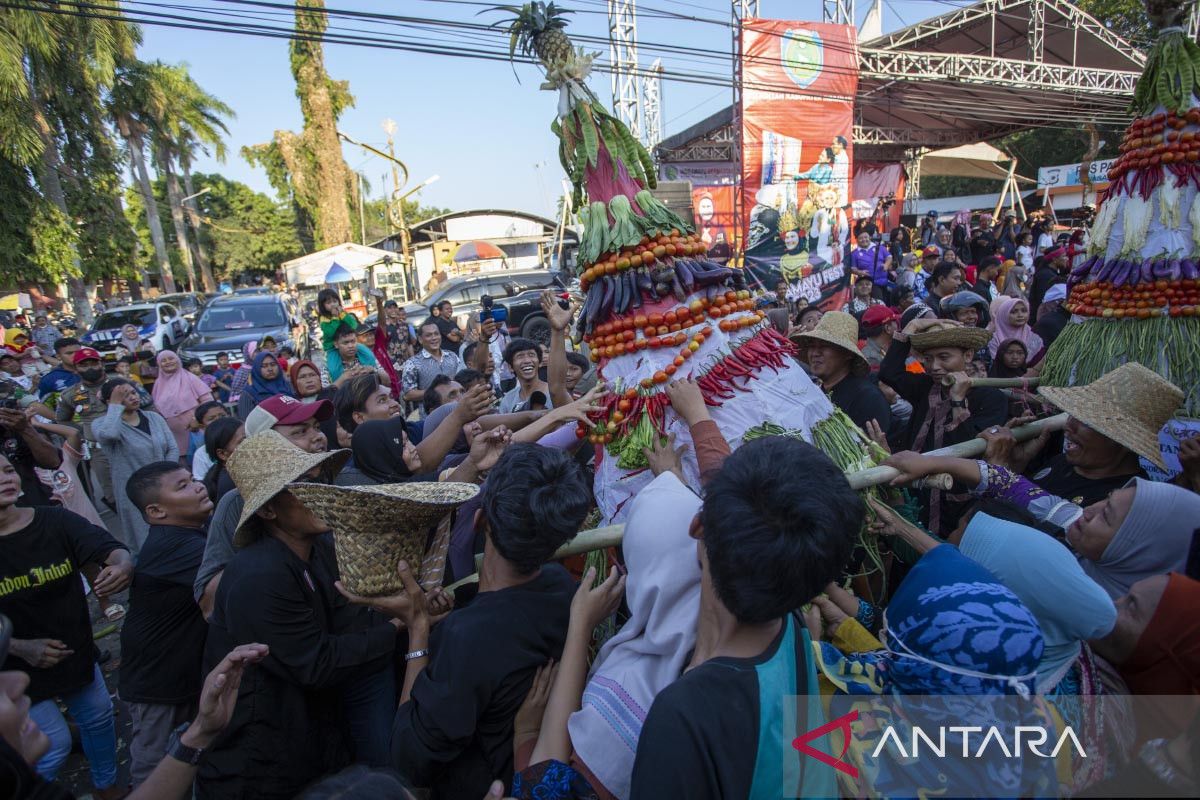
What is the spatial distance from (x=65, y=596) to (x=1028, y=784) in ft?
11.9

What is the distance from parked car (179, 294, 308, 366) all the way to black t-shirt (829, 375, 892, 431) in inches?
407

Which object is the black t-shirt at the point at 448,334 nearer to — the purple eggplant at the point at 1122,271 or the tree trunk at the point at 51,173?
the purple eggplant at the point at 1122,271

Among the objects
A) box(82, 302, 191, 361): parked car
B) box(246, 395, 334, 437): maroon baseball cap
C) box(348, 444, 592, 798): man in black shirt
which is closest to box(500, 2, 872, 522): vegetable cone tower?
box(348, 444, 592, 798): man in black shirt

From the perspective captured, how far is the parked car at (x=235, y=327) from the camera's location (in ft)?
38.4

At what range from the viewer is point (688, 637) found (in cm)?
147

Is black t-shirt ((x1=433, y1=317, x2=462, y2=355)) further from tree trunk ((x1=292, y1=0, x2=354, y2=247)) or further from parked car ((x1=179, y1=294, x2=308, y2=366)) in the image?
tree trunk ((x1=292, y1=0, x2=354, y2=247))

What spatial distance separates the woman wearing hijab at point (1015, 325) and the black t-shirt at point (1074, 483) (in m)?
2.50

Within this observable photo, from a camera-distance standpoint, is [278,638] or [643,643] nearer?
[643,643]

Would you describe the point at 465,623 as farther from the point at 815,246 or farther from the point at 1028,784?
→ the point at 815,246

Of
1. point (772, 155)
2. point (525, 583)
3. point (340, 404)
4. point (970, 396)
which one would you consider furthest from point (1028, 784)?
point (772, 155)

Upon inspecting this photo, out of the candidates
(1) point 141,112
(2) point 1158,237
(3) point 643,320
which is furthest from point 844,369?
(1) point 141,112

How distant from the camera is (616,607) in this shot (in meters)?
1.76

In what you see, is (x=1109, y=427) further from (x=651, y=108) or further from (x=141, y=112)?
(x=141, y=112)

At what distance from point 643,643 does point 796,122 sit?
13.1m
